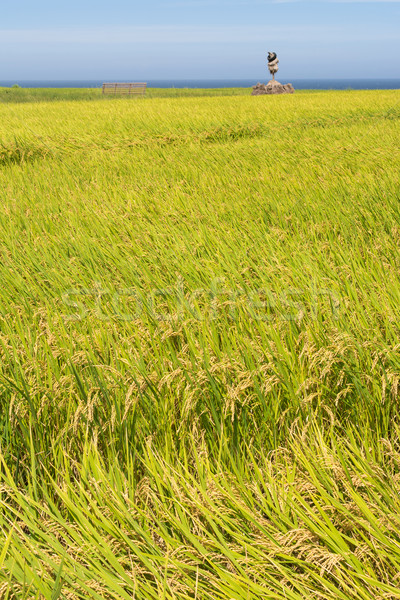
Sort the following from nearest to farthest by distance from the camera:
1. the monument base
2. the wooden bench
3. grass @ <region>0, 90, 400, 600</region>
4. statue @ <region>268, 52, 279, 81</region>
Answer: grass @ <region>0, 90, 400, 600</region> → the monument base → the wooden bench → statue @ <region>268, 52, 279, 81</region>

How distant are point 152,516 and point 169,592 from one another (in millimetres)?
222

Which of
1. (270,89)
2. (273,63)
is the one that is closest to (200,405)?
(270,89)

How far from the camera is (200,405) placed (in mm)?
1625

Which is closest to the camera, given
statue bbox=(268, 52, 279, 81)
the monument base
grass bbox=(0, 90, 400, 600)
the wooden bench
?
grass bbox=(0, 90, 400, 600)

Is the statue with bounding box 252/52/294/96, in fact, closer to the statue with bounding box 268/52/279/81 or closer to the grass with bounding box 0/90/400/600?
the statue with bounding box 268/52/279/81

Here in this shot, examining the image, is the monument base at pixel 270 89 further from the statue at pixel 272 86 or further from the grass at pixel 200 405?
the grass at pixel 200 405

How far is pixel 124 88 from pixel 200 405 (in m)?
28.7

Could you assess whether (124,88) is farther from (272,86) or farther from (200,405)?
(200,405)

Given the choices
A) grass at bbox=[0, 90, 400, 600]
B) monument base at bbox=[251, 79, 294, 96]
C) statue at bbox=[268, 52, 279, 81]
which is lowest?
grass at bbox=[0, 90, 400, 600]

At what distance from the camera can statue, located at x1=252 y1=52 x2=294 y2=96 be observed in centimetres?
2614

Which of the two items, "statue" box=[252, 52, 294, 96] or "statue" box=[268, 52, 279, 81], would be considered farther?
"statue" box=[268, 52, 279, 81]

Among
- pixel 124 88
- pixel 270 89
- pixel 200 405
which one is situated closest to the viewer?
pixel 200 405

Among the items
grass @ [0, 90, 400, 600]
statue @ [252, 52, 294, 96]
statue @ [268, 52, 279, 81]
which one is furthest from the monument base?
grass @ [0, 90, 400, 600]

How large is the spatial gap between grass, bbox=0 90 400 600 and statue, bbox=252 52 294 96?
2487 cm
